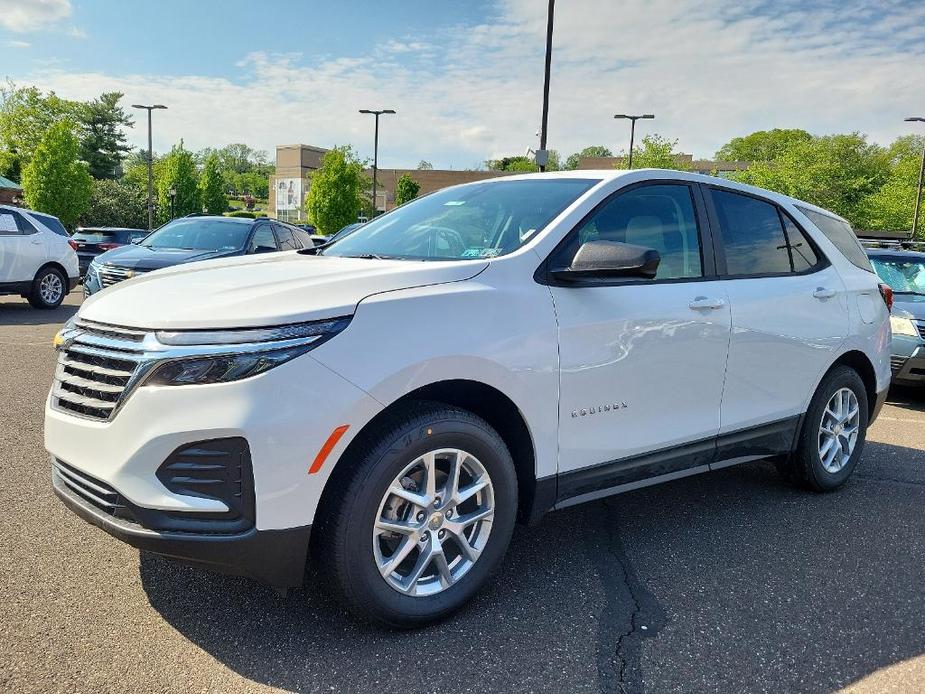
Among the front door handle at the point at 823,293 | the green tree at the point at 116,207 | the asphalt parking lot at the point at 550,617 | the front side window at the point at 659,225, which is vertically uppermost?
the green tree at the point at 116,207

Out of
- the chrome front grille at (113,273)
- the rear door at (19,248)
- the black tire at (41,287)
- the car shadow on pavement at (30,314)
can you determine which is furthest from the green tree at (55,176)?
the chrome front grille at (113,273)

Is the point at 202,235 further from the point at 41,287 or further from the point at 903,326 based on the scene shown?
the point at 903,326

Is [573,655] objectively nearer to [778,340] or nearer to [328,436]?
[328,436]

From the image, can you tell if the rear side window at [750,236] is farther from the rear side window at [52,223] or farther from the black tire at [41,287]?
the rear side window at [52,223]

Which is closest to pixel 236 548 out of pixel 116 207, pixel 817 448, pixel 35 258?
Answer: pixel 817 448

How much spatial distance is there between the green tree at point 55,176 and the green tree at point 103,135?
3013 centimetres

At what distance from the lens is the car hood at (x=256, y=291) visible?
8.02 ft

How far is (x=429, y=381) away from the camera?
8.66 feet

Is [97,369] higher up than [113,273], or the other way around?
[97,369]

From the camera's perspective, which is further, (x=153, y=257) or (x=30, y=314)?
(x=30, y=314)

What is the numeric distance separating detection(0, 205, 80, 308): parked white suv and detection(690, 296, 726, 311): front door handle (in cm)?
1209

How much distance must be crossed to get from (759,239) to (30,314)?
A: 1184cm

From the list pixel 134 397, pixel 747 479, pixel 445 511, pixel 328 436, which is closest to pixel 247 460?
pixel 328 436

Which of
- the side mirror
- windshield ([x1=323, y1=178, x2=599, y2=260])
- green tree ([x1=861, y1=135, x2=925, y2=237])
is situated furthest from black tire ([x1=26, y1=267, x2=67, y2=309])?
green tree ([x1=861, y1=135, x2=925, y2=237])
